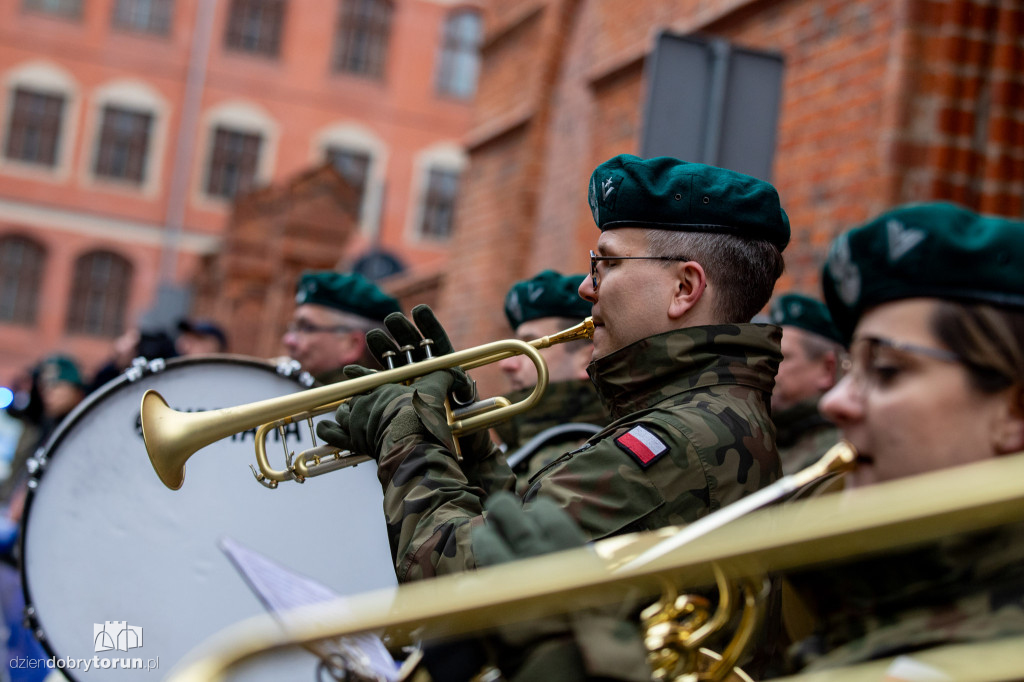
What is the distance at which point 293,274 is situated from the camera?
13773 mm

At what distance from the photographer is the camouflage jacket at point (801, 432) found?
4.13 meters

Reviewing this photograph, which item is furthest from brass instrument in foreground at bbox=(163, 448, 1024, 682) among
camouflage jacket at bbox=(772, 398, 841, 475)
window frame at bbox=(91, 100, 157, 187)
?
window frame at bbox=(91, 100, 157, 187)

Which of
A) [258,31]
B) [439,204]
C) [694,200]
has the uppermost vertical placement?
[258,31]

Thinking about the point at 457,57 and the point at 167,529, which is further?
the point at 457,57

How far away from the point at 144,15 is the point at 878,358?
31.5 metres

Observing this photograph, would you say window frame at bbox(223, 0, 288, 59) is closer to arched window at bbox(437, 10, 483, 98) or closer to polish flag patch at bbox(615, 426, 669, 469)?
arched window at bbox(437, 10, 483, 98)

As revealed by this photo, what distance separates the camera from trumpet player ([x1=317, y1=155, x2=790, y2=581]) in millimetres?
2055

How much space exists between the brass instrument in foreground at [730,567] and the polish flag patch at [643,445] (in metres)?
0.54

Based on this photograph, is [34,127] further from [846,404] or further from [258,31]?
[846,404]

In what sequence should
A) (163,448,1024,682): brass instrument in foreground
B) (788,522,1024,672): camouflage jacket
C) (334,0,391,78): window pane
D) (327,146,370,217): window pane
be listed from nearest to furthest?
(163,448,1024,682): brass instrument in foreground
(788,522,1024,672): camouflage jacket
(327,146,370,217): window pane
(334,0,391,78): window pane

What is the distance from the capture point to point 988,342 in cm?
154

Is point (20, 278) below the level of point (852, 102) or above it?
below

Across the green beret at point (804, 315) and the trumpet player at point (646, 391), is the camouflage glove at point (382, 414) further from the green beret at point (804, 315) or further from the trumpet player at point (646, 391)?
the green beret at point (804, 315)

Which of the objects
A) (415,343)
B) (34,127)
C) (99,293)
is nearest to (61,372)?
(415,343)
